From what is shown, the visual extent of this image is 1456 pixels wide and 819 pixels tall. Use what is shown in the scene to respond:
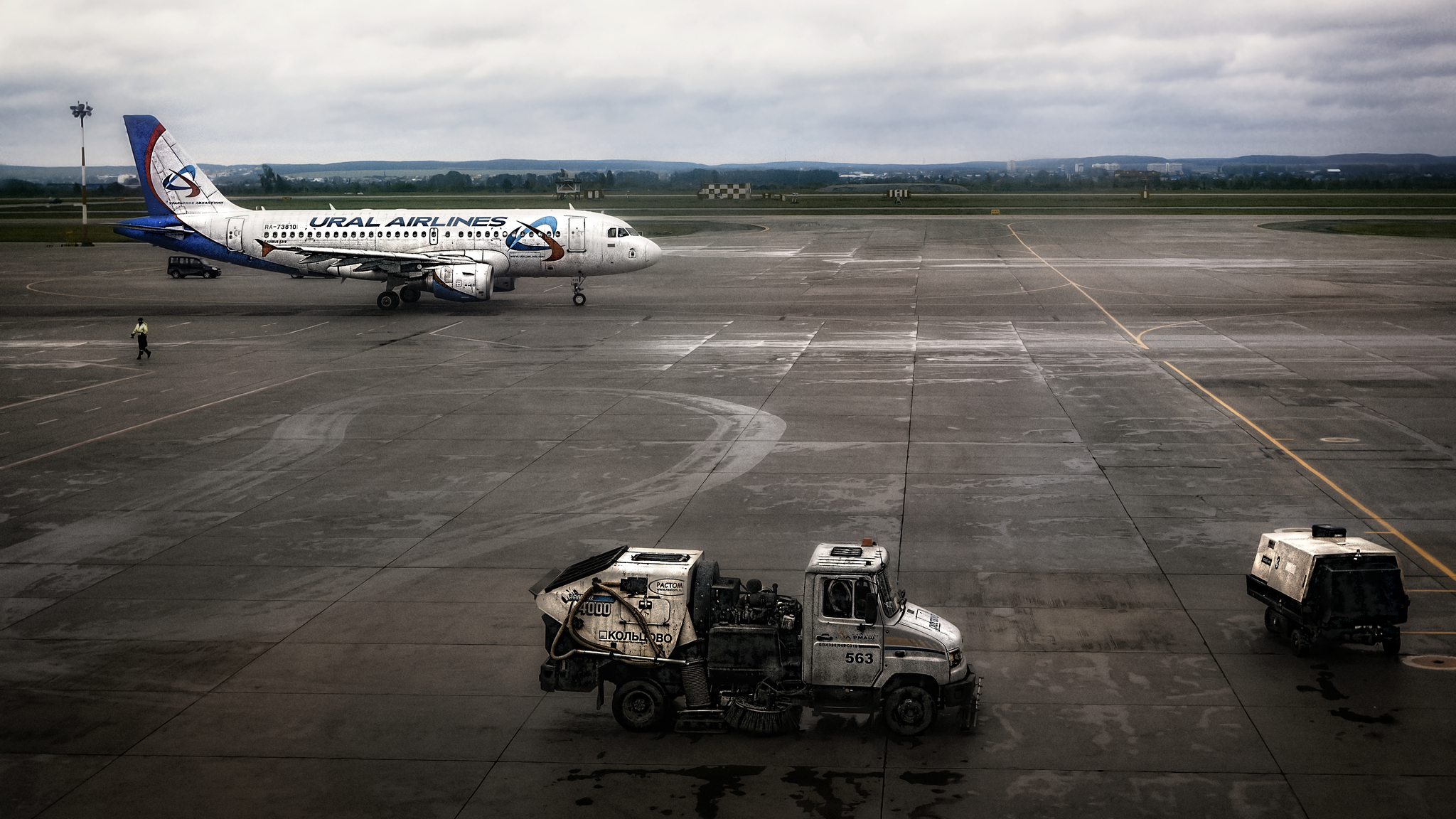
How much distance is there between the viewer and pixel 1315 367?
41750 mm

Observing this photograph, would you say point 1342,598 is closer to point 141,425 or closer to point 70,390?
point 141,425

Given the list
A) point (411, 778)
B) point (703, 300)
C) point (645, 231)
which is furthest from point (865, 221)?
point (411, 778)

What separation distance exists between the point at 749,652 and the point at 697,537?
795 cm

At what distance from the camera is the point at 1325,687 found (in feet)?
53.9

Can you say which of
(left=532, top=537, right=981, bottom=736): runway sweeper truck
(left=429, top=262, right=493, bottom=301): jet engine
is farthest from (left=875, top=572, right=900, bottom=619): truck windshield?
(left=429, top=262, right=493, bottom=301): jet engine

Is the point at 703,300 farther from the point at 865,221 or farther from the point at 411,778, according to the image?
the point at 865,221

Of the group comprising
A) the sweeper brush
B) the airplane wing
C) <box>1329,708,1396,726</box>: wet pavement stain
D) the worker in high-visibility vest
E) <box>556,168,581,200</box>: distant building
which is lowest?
the sweeper brush

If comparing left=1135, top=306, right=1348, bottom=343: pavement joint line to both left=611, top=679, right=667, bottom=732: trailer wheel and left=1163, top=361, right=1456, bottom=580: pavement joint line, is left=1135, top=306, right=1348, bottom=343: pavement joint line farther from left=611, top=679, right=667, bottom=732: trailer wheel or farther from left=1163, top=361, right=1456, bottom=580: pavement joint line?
left=611, top=679, right=667, bottom=732: trailer wheel

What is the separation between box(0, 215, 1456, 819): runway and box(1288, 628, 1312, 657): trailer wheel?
185 millimetres

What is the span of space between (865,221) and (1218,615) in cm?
11621

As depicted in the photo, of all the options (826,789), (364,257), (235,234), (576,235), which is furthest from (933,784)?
(235,234)

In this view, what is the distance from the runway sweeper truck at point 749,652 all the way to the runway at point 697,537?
44cm

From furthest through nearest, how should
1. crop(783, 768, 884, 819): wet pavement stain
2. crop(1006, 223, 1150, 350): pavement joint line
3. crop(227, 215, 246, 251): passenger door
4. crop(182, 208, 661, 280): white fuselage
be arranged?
crop(227, 215, 246, 251): passenger door
crop(182, 208, 661, 280): white fuselage
crop(1006, 223, 1150, 350): pavement joint line
crop(783, 768, 884, 819): wet pavement stain

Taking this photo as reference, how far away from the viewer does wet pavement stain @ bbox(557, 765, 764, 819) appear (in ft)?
45.4
